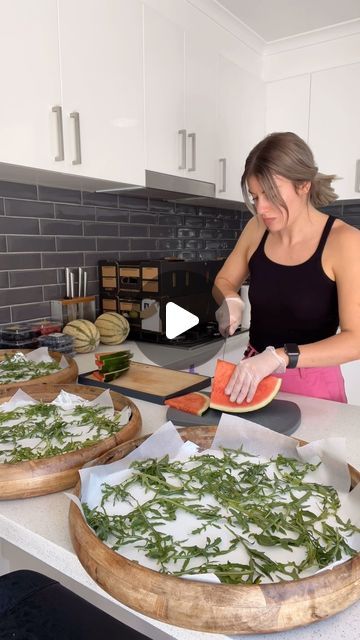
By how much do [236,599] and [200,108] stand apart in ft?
7.96

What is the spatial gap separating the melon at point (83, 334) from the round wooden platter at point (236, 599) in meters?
1.54

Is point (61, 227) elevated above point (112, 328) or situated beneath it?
elevated above

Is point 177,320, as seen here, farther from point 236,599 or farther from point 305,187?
point 236,599

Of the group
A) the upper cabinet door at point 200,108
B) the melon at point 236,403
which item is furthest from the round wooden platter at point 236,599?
the upper cabinet door at point 200,108

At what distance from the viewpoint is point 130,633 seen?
96 cm

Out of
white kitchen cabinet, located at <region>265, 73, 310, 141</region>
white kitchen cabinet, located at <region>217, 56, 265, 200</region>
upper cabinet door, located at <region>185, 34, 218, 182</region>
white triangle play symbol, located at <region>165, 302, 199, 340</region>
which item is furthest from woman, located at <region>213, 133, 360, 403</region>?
white kitchen cabinet, located at <region>265, 73, 310, 141</region>

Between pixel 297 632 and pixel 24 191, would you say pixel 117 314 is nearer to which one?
pixel 24 191

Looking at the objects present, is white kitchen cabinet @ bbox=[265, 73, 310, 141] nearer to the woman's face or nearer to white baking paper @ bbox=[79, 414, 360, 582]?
the woman's face

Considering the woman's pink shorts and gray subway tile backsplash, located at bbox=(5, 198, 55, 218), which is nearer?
the woman's pink shorts

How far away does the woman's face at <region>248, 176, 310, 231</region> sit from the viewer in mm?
1526

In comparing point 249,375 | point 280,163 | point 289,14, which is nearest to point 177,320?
point 280,163

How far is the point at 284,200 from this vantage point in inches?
60.6

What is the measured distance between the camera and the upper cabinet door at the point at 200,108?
2404 mm

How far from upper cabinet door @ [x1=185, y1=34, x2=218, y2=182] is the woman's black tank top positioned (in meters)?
0.93
